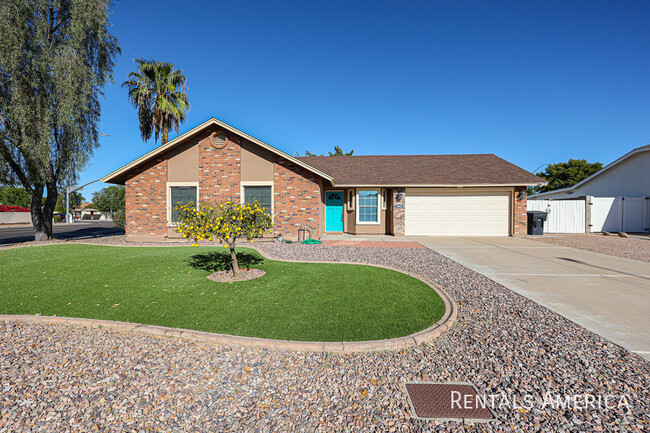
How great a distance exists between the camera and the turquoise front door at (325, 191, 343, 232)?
1540 centimetres

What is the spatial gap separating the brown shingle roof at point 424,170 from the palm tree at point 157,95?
9.43m

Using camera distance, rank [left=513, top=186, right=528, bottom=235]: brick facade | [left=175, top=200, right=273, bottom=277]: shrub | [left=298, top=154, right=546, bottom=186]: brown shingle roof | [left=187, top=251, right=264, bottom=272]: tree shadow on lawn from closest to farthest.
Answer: [left=175, top=200, right=273, bottom=277]: shrub → [left=187, top=251, right=264, bottom=272]: tree shadow on lawn → [left=513, top=186, right=528, bottom=235]: brick facade → [left=298, top=154, right=546, bottom=186]: brown shingle roof

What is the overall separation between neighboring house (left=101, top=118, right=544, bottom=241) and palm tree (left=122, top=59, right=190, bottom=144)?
5.21 metres

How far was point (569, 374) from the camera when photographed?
2.81m

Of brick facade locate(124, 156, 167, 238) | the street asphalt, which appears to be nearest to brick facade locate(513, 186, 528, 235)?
brick facade locate(124, 156, 167, 238)

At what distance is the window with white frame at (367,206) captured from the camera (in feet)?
48.8

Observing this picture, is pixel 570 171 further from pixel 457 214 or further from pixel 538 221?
pixel 457 214

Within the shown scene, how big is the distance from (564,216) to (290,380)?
20.0m

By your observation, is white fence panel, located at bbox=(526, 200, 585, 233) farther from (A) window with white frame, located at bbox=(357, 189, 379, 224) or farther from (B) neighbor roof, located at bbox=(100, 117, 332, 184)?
(B) neighbor roof, located at bbox=(100, 117, 332, 184)

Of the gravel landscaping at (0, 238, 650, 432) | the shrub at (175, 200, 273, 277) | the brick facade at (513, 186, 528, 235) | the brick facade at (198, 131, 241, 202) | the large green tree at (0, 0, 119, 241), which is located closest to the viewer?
the gravel landscaping at (0, 238, 650, 432)

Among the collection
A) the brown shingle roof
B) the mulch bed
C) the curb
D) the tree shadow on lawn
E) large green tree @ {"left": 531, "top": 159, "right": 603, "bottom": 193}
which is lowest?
the curb

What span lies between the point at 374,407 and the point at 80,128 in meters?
16.4

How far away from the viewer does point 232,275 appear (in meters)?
6.42

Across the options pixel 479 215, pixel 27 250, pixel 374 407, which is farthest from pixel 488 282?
pixel 27 250
